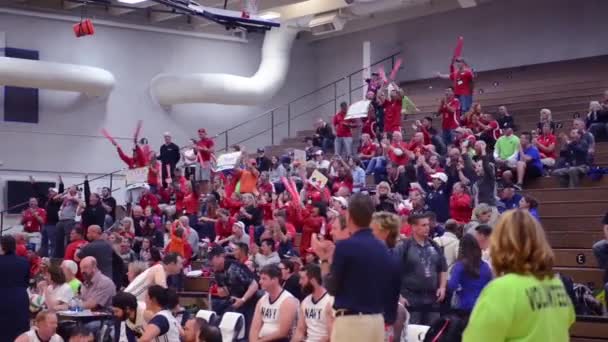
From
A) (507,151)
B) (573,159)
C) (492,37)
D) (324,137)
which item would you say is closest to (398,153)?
(507,151)

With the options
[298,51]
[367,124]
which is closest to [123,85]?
[298,51]

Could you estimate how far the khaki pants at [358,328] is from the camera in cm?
598

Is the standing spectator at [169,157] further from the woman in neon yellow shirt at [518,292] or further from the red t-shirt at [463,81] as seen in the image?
the woman in neon yellow shirt at [518,292]

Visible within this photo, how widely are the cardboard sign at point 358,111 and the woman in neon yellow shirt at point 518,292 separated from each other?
1645cm

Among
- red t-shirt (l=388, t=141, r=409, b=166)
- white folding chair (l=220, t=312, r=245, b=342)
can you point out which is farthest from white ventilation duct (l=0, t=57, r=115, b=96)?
white folding chair (l=220, t=312, r=245, b=342)

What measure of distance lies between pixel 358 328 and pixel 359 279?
305 millimetres

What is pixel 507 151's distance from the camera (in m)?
15.6

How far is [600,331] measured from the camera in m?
9.45

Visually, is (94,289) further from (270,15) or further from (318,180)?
(270,15)

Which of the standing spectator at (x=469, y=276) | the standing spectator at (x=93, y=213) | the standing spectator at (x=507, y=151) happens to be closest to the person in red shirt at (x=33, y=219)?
the standing spectator at (x=93, y=213)

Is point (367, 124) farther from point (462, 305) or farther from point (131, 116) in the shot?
point (462, 305)

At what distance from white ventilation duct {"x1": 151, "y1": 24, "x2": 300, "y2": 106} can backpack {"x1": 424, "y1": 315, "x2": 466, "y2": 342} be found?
16.7 metres

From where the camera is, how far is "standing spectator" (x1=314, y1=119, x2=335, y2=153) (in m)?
21.5

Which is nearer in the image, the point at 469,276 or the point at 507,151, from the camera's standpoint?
the point at 469,276
